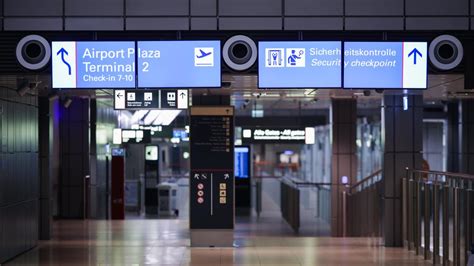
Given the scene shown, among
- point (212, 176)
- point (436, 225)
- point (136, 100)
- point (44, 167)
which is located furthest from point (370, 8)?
point (44, 167)

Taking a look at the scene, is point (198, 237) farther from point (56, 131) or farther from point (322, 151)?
point (322, 151)

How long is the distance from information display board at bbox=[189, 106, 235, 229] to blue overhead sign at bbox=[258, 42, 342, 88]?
348 centimetres

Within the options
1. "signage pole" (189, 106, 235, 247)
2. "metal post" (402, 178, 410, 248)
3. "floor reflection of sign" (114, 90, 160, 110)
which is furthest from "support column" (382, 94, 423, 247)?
"floor reflection of sign" (114, 90, 160, 110)

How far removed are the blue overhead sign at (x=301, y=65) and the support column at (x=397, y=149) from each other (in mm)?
3995

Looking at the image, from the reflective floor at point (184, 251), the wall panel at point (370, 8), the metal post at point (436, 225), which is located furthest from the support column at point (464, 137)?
the wall panel at point (370, 8)

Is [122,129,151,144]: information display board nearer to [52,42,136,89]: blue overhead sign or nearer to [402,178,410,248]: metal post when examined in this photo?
[402,178,410,248]: metal post

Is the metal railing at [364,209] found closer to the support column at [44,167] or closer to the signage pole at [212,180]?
the signage pole at [212,180]

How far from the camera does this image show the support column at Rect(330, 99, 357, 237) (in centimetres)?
1938

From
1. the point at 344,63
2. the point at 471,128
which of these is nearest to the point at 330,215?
the point at 471,128

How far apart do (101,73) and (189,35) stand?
1295 millimetres

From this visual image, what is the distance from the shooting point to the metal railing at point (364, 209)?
15484mm

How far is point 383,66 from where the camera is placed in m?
9.25

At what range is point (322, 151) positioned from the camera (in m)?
26.6

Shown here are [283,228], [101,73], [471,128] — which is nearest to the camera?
[101,73]
